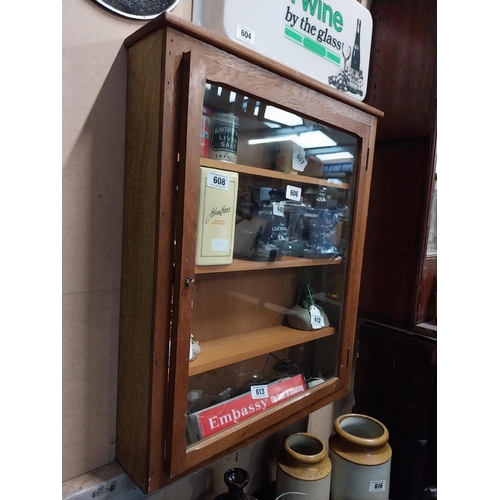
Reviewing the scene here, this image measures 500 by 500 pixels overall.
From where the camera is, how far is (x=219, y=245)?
3.01ft

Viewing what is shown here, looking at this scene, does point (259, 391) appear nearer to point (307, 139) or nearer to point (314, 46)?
point (307, 139)

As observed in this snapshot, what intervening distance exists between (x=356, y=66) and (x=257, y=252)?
71 cm

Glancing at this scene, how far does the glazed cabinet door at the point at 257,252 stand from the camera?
2.64 feet

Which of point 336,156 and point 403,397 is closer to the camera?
point 336,156

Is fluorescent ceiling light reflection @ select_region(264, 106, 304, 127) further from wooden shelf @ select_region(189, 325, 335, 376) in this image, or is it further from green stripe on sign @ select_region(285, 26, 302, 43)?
wooden shelf @ select_region(189, 325, 335, 376)

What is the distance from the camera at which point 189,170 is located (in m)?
0.76

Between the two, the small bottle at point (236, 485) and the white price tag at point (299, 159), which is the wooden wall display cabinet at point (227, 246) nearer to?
the white price tag at point (299, 159)

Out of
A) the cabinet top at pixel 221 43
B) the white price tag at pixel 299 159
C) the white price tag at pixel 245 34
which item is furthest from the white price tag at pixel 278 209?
the white price tag at pixel 245 34

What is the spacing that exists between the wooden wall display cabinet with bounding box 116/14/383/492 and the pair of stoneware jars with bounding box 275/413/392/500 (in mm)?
176

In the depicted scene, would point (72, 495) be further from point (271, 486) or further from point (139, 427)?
point (271, 486)

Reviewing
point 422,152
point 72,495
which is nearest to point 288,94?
point 422,152

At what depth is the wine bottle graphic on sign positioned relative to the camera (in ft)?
4.07

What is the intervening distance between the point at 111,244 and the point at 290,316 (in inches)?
26.3

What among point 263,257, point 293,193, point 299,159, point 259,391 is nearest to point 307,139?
point 299,159
